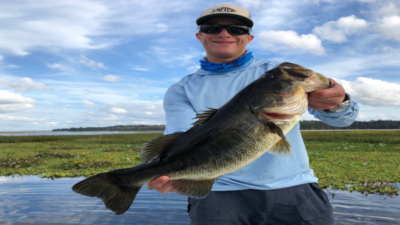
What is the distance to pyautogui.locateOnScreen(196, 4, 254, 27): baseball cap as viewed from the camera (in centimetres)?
354

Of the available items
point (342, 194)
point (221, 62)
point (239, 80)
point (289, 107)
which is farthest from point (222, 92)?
point (342, 194)

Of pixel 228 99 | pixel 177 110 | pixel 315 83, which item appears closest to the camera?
pixel 315 83

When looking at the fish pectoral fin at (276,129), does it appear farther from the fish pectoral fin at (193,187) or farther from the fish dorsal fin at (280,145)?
the fish pectoral fin at (193,187)

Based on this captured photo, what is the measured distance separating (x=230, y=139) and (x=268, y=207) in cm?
93

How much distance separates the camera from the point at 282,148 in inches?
105

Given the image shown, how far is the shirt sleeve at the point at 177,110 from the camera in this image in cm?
343

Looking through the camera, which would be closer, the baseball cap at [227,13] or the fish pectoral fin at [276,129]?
the fish pectoral fin at [276,129]

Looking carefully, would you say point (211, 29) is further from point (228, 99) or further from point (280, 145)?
point (280, 145)

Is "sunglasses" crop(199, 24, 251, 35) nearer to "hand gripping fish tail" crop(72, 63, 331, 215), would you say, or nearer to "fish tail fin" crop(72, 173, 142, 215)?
"hand gripping fish tail" crop(72, 63, 331, 215)

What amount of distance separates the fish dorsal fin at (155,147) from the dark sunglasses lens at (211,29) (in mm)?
1516

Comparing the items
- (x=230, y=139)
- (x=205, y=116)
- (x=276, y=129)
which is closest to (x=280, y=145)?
(x=276, y=129)

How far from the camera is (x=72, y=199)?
7133mm

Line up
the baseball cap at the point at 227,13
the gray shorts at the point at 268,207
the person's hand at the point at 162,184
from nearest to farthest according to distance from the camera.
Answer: the person's hand at the point at 162,184 → the gray shorts at the point at 268,207 → the baseball cap at the point at 227,13

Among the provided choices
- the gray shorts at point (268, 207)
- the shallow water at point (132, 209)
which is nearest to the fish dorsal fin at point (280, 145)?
the gray shorts at point (268, 207)
